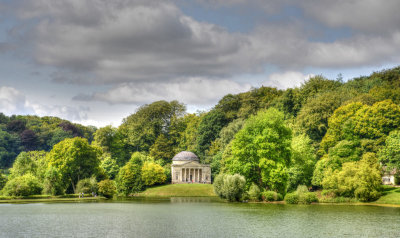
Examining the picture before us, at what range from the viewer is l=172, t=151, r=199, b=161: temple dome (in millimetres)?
112438

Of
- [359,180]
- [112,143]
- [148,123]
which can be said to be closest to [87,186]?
[112,143]

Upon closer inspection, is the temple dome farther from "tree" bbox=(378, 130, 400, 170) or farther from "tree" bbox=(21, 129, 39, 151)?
"tree" bbox=(21, 129, 39, 151)

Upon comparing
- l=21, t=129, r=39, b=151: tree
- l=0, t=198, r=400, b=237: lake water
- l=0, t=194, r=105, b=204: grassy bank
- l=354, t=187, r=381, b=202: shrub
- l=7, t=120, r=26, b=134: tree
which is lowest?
l=0, t=198, r=400, b=237: lake water

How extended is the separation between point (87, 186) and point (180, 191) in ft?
74.9

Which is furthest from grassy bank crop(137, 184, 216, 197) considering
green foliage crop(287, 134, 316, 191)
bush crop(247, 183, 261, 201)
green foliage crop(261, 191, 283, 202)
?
green foliage crop(261, 191, 283, 202)

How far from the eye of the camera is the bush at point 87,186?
3083 inches

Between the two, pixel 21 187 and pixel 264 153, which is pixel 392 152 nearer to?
pixel 264 153

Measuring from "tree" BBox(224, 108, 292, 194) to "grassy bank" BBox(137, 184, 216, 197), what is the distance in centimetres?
2754

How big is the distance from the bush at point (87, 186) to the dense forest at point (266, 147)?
18cm

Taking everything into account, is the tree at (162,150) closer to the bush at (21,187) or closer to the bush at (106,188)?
the bush at (106,188)

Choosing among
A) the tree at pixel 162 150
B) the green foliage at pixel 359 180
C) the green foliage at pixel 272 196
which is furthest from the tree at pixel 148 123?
the green foliage at pixel 359 180

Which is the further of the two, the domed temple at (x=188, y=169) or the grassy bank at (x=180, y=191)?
the domed temple at (x=188, y=169)

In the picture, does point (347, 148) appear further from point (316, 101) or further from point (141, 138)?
point (141, 138)

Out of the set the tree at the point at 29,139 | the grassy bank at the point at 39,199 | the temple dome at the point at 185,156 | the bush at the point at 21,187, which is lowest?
the grassy bank at the point at 39,199
